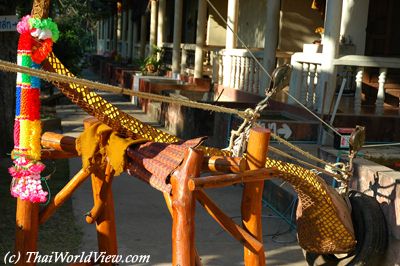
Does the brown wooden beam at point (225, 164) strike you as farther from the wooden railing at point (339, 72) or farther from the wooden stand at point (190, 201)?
the wooden railing at point (339, 72)

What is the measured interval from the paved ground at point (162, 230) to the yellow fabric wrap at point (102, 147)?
173 centimetres

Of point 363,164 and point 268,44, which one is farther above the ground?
point 268,44

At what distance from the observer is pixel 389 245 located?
15.6ft

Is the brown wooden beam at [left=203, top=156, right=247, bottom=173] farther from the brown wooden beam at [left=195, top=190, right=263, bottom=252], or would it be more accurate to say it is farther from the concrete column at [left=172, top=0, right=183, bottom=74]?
the concrete column at [left=172, top=0, right=183, bottom=74]

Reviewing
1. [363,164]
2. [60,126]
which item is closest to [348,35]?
[363,164]

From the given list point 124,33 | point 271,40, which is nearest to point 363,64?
point 271,40

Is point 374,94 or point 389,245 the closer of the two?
point 389,245

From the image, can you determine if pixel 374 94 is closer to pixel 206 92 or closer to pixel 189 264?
pixel 206 92

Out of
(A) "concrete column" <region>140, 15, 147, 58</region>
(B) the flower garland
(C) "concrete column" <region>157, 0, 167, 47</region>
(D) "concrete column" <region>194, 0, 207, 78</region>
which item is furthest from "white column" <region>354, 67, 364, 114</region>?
(A) "concrete column" <region>140, 15, 147, 58</region>

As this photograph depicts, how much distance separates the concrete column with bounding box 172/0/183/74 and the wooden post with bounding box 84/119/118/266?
14.9 m

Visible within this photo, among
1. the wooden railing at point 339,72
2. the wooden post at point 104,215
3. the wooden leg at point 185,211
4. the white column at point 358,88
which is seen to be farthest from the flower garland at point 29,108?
the white column at point 358,88

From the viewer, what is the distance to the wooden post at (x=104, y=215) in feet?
14.3

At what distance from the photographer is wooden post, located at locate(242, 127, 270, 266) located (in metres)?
3.58

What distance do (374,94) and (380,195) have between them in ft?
20.8
